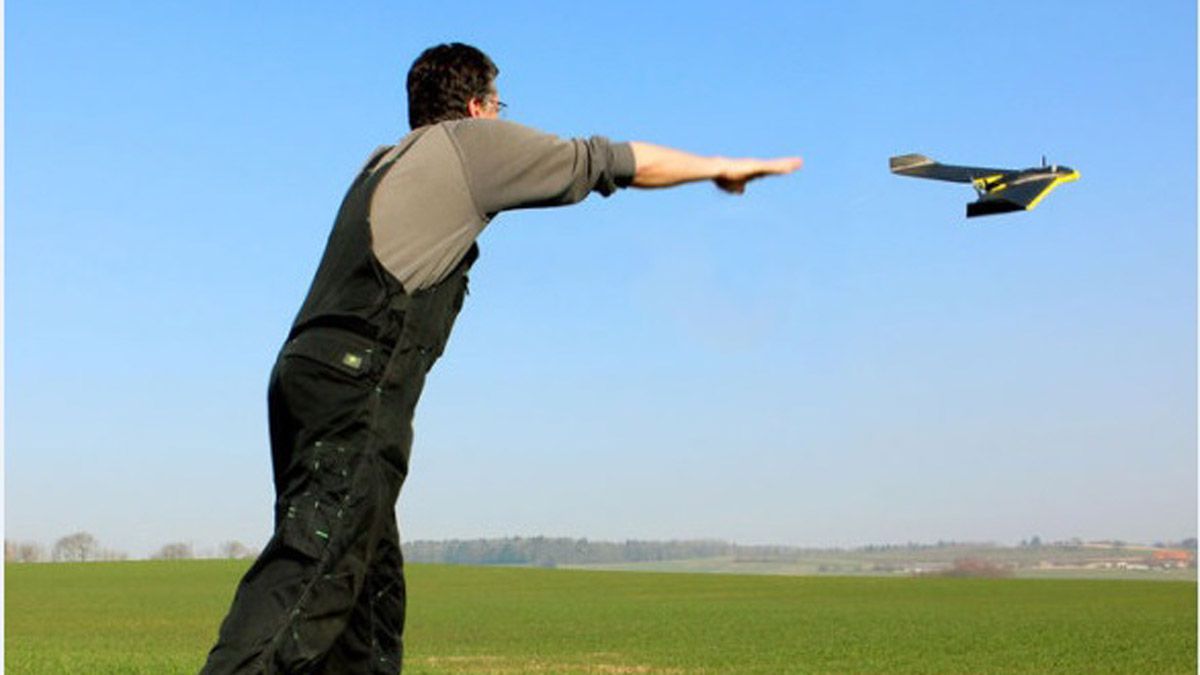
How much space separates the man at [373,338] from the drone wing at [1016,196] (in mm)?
598

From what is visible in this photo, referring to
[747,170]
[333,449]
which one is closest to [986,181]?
[747,170]

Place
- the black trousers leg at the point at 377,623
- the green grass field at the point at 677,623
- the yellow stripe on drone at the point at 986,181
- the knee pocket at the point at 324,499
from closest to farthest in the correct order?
the knee pocket at the point at 324,499 < the black trousers leg at the point at 377,623 < the yellow stripe on drone at the point at 986,181 < the green grass field at the point at 677,623

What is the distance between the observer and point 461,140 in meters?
4.01

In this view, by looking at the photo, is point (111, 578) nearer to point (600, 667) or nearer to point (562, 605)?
point (562, 605)

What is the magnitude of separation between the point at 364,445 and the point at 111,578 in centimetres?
6025

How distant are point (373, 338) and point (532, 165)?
0.63 metres

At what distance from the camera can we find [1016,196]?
13.8 ft

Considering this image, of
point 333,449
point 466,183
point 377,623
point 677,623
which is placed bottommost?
point 677,623

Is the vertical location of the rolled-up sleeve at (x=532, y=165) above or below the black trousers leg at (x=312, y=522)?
above

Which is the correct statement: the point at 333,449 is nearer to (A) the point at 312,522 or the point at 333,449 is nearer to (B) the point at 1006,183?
(A) the point at 312,522

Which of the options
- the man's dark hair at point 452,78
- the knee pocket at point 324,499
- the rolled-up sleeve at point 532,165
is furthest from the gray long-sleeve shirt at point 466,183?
the knee pocket at point 324,499

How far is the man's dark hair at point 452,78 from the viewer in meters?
4.20

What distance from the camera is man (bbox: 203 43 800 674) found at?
380 centimetres

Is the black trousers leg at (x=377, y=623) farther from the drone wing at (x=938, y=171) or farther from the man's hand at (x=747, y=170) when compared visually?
the drone wing at (x=938, y=171)
